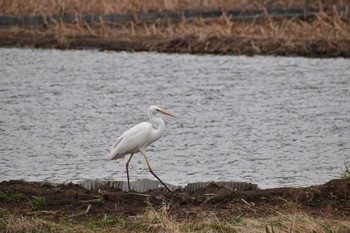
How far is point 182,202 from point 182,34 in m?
19.9

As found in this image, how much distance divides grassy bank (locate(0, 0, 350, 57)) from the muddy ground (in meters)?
18.0

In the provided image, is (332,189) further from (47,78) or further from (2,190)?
(47,78)

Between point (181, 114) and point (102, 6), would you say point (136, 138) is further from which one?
point (102, 6)

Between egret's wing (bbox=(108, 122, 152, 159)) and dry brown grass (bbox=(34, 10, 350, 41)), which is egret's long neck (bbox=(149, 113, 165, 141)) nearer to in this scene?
egret's wing (bbox=(108, 122, 152, 159))

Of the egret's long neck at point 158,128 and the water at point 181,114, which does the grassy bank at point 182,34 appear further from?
the egret's long neck at point 158,128

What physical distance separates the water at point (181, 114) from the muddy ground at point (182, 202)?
7.67ft

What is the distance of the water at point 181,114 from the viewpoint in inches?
543

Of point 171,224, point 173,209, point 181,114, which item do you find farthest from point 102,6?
point 171,224

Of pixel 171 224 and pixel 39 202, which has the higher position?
pixel 171 224

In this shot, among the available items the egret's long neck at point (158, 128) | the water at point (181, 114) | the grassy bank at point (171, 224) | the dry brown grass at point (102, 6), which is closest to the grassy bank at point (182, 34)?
the dry brown grass at point (102, 6)

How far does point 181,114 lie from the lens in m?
19.7

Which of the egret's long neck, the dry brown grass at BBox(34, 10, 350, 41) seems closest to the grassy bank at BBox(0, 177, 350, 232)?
the egret's long neck

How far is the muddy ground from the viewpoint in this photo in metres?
9.29

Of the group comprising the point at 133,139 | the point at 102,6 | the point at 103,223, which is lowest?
the point at 102,6
